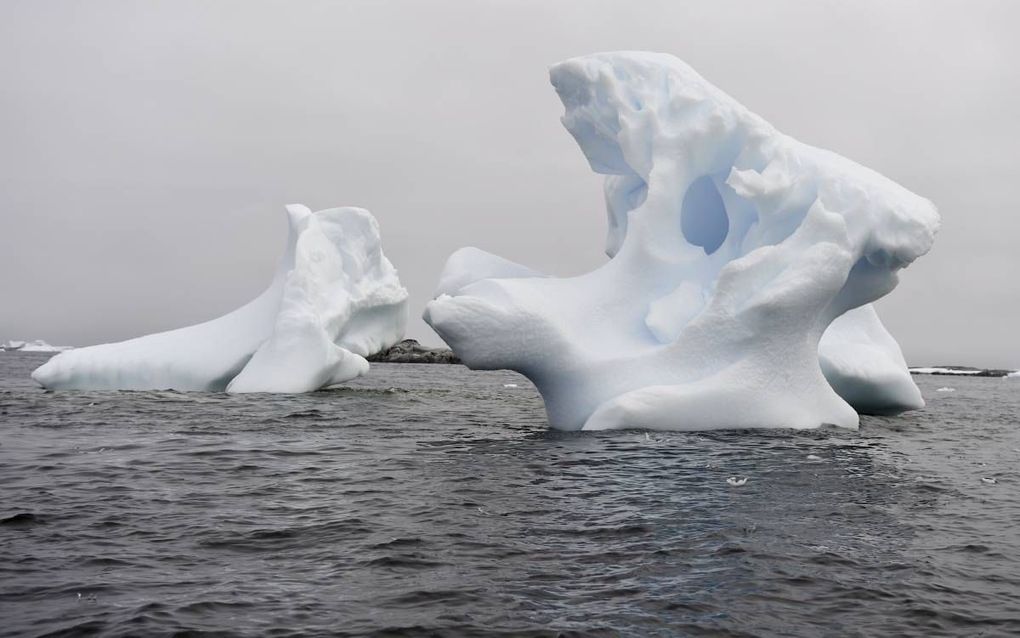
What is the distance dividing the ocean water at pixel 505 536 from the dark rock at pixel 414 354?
52467mm

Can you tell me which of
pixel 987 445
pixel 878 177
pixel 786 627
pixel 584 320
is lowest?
pixel 786 627

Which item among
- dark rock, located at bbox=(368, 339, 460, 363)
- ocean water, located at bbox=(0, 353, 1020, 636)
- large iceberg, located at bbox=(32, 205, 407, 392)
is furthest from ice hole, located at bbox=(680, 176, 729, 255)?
dark rock, located at bbox=(368, 339, 460, 363)

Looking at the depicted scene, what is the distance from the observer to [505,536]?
6973 millimetres

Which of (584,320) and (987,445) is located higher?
(584,320)

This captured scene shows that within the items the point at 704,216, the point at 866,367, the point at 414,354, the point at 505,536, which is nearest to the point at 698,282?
the point at 704,216

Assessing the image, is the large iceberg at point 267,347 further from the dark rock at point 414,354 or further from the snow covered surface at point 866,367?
the dark rock at point 414,354

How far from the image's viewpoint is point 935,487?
9.59 m

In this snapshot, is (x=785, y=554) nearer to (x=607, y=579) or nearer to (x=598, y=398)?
(x=607, y=579)

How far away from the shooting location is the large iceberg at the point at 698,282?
1322cm

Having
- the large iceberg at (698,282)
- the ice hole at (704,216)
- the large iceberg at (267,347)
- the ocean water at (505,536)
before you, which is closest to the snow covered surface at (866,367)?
the large iceberg at (698,282)

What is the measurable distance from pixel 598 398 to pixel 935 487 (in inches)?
208

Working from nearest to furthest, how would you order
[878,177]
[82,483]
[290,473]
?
1. [82,483]
2. [290,473]
3. [878,177]

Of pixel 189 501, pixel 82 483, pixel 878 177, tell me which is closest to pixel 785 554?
pixel 189 501

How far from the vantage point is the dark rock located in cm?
A: 6562
